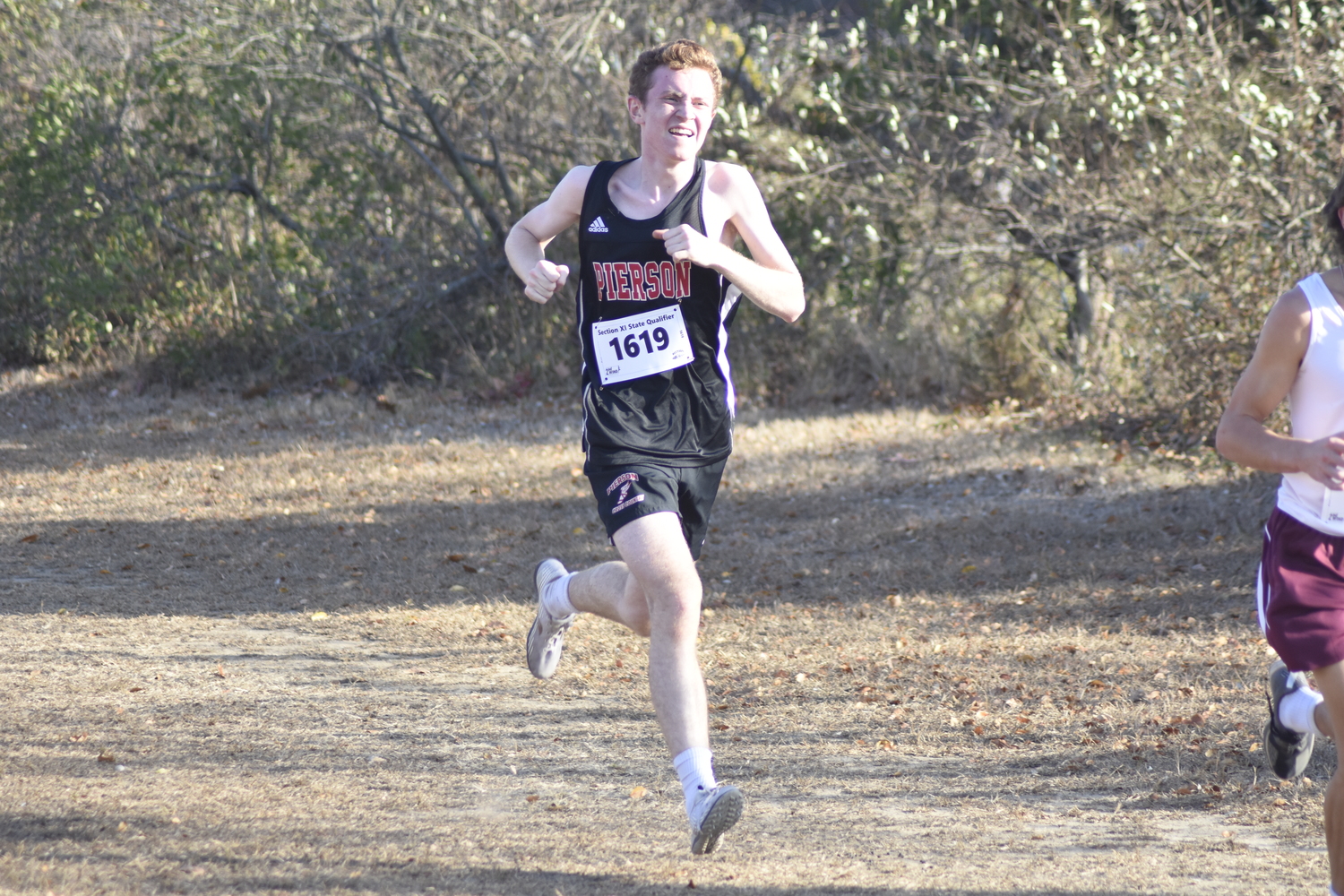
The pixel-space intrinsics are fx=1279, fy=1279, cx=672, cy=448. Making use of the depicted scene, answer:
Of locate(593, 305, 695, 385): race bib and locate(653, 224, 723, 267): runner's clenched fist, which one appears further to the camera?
locate(593, 305, 695, 385): race bib

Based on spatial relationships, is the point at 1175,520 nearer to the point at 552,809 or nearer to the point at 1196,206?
the point at 1196,206

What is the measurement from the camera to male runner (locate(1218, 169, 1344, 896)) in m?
2.65

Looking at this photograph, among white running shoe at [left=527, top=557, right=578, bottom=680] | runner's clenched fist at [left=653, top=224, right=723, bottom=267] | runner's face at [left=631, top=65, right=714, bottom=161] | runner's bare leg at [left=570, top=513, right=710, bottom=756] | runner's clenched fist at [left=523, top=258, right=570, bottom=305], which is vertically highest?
runner's face at [left=631, top=65, right=714, bottom=161]

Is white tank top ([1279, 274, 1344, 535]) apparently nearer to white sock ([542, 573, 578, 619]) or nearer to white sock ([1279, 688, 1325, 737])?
white sock ([1279, 688, 1325, 737])

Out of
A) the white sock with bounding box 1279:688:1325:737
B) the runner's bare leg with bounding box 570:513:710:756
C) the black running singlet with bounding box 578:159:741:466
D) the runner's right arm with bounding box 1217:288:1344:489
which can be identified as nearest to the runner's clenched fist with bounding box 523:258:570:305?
the black running singlet with bounding box 578:159:741:466

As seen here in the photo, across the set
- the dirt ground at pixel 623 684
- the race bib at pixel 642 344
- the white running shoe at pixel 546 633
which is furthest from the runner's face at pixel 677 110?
the dirt ground at pixel 623 684

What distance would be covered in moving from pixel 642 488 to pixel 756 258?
31.0 inches

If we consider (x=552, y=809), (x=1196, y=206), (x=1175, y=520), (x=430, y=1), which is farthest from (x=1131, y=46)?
(x=552, y=809)

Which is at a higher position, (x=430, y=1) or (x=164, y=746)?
(x=430, y=1)

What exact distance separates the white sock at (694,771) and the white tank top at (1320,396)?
4.92 ft

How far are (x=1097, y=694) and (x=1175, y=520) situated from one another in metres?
3.04

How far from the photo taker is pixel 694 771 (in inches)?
127

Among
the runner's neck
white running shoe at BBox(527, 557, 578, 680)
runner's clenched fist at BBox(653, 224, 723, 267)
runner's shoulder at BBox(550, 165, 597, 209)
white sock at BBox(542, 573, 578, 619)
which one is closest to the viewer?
runner's clenched fist at BBox(653, 224, 723, 267)

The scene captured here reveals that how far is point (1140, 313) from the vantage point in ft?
31.2
